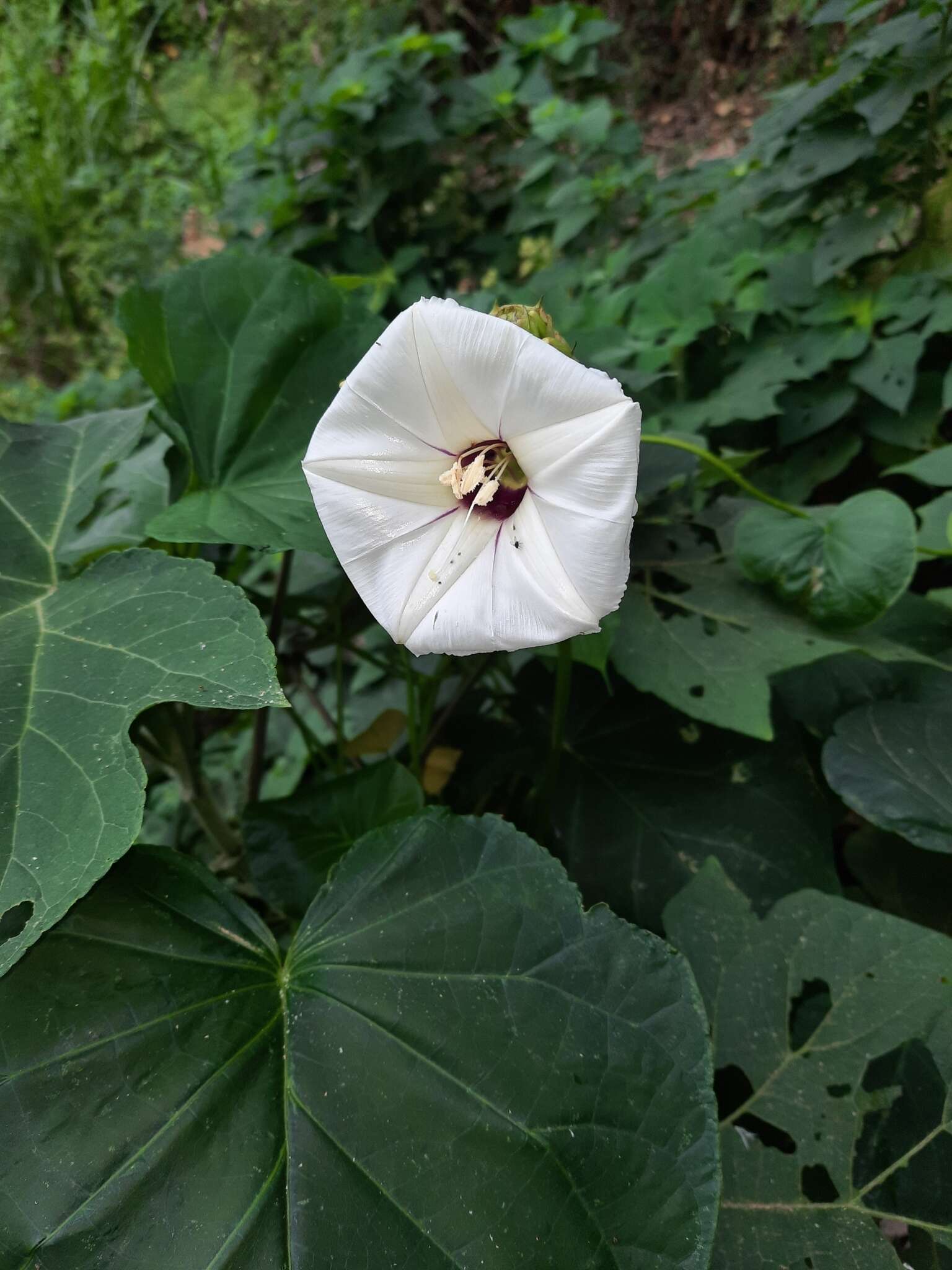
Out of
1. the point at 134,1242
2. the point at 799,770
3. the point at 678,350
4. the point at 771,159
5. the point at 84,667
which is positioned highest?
the point at 771,159

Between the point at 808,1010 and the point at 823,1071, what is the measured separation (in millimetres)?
52

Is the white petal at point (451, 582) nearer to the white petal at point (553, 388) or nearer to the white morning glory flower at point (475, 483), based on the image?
the white morning glory flower at point (475, 483)

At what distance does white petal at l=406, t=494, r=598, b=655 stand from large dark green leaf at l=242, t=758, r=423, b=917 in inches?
13.7

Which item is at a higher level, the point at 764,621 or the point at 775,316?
the point at 775,316

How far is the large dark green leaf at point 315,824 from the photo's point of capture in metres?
0.98

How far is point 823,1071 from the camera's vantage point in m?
0.76

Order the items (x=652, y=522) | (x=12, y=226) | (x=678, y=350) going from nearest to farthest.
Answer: (x=652, y=522), (x=678, y=350), (x=12, y=226)

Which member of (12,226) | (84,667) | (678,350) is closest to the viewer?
(84,667)

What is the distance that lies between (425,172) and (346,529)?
7.75 feet

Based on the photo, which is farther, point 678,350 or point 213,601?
point 678,350

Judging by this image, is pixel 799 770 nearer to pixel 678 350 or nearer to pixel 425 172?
pixel 678 350

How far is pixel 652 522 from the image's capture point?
1188 mm

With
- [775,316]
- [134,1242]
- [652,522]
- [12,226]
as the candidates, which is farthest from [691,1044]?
[12,226]

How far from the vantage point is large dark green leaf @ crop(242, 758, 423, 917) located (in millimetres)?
984
